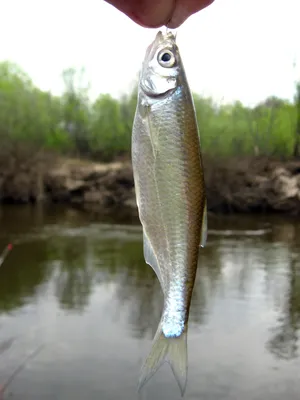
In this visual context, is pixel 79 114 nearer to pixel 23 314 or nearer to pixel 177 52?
pixel 23 314

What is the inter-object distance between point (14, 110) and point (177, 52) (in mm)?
32249

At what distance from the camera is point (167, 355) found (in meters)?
1.00

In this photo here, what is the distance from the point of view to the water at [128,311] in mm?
13672

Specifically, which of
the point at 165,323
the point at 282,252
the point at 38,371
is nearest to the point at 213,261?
the point at 282,252

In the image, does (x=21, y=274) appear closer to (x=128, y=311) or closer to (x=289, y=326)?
(x=128, y=311)

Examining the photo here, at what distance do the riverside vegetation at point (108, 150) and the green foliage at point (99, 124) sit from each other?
1.8 inches

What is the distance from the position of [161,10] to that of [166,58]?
0.17 m

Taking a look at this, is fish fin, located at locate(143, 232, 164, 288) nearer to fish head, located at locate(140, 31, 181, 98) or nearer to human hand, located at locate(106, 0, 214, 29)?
fish head, located at locate(140, 31, 181, 98)

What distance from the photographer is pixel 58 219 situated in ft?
89.6

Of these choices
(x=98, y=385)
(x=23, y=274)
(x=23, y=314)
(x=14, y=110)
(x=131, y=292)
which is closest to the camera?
(x=98, y=385)

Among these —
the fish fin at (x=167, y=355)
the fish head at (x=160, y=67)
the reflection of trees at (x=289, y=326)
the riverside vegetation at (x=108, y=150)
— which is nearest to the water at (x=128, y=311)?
the reflection of trees at (x=289, y=326)

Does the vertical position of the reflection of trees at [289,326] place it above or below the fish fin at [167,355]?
below

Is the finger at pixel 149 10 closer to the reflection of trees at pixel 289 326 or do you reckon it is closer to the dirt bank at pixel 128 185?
the reflection of trees at pixel 289 326

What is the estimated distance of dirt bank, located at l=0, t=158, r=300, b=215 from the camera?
26.5 m
